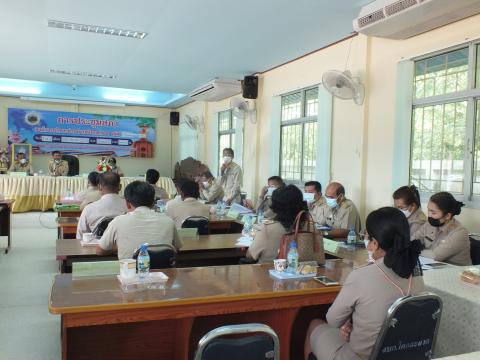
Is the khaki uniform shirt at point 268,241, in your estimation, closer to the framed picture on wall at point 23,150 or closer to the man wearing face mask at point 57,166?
the man wearing face mask at point 57,166

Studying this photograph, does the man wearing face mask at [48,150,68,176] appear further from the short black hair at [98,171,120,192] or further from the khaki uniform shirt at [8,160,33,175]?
the short black hair at [98,171,120,192]

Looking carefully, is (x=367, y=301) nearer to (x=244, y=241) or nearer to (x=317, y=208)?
(x=244, y=241)

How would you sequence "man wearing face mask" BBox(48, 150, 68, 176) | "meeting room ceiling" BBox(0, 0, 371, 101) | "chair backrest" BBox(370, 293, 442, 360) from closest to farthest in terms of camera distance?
1. "chair backrest" BBox(370, 293, 442, 360)
2. "meeting room ceiling" BBox(0, 0, 371, 101)
3. "man wearing face mask" BBox(48, 150, 68, 176)

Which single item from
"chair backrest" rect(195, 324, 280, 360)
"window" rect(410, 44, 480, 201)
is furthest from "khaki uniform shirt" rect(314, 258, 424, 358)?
"window" rect(410, 44, 480, 201)

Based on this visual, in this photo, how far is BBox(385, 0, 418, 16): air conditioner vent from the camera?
11.5 feet

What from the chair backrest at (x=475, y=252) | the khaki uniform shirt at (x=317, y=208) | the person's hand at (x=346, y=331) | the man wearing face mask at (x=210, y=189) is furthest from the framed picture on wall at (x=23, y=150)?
the person's hand at (x=346, y=331)

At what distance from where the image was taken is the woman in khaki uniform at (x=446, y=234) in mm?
2963

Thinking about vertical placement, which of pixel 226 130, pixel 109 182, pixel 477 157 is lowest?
pixel 109 182

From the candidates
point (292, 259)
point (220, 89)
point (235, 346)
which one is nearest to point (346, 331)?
point (292, 259)

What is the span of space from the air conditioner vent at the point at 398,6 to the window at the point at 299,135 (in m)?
2.40

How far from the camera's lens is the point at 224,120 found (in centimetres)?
955

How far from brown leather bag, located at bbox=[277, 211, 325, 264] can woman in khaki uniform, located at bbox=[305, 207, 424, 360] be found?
26.4 inches

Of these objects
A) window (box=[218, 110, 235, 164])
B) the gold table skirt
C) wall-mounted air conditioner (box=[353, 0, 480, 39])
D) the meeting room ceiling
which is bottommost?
the gold table skirt

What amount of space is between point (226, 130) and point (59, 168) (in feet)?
13.1
